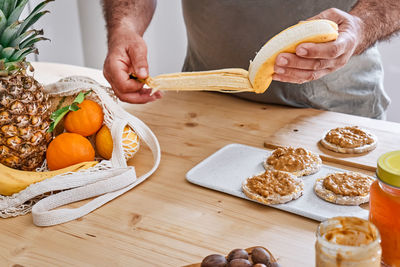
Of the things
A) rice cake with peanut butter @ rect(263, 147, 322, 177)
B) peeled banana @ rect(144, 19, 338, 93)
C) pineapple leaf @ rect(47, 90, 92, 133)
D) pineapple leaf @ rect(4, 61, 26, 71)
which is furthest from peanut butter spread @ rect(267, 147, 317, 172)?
pineapple leaf @ rect(4, 61, 26, 71)

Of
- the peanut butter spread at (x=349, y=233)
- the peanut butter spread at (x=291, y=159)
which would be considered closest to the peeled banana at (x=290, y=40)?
the peanut butter spread at (x=291, y=159)

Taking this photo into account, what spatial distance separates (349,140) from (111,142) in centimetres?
69

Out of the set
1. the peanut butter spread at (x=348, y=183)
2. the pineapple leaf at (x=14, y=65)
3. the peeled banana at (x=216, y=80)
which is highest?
the pineapple leaf at (x=14, y=65)

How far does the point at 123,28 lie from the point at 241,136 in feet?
1.89

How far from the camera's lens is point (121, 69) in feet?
4.94

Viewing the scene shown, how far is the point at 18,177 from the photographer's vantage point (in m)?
1.22

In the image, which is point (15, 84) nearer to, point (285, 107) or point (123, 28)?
point (123, 28)

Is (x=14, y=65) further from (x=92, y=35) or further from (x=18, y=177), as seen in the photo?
(x=92, y=35)

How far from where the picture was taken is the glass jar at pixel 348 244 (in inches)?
25.4

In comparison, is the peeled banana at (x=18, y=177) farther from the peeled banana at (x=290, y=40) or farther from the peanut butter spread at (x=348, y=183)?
the peanut butter spread at (x=348, y=183)

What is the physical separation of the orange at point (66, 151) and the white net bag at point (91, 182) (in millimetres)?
49

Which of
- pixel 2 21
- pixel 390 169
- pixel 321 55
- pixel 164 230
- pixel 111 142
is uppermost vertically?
pixel 2 21

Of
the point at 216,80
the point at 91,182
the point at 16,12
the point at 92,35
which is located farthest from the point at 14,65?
the point at 92,35

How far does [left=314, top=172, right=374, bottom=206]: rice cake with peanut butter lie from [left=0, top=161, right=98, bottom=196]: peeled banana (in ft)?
2.02
